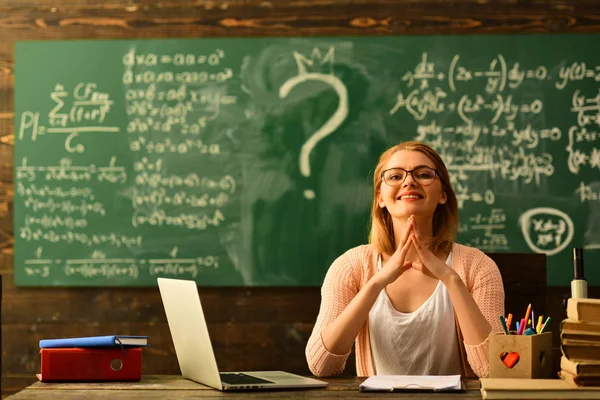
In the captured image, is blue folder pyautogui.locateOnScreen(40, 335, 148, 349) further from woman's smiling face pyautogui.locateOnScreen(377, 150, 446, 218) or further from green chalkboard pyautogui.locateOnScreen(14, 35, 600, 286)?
green chalkboard pyautogui.locateOnScreen(14, 35, 600, 286)

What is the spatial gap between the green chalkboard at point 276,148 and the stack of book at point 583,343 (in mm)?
1855

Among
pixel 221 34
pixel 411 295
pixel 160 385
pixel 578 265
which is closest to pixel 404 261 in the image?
pixel 411 295

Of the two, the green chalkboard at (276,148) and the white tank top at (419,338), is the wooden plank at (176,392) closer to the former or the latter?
the white tank top at (419,338)

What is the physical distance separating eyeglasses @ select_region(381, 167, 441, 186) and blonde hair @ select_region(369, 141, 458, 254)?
0.07 meters

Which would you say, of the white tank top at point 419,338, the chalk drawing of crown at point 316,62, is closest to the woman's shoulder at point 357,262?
the white tank top at point 419,338

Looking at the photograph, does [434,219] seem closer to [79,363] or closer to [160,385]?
[160,385]

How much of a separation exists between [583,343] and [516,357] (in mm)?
175

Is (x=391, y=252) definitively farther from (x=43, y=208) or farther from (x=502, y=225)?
(x=43, y=208)

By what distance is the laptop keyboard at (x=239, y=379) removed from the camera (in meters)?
1.81

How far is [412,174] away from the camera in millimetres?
2312

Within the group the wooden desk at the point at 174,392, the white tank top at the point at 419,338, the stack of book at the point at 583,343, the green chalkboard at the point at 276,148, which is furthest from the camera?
the green chalkboard at the point at 276,148

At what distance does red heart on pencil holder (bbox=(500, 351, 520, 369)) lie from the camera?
174 cm

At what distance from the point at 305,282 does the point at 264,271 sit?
0.18m

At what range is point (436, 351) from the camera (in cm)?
228
